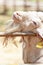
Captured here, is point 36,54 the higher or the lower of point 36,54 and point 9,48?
the higher

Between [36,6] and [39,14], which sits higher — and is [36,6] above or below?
below

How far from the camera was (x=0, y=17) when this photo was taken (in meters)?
3.62

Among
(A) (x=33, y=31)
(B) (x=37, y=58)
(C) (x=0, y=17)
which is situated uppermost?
(A) (x=33, y=31)

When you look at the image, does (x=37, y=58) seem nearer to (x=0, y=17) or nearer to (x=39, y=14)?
(x=39, y=14)

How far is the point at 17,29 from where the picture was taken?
3.01 ft

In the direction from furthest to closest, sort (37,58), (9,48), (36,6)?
(36,6) < (9,48) < (37,58)

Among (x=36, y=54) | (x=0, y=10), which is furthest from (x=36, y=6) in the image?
(x=36, y=54)

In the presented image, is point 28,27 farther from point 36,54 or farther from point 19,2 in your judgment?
point 19,2

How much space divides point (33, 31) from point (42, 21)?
0.06 m

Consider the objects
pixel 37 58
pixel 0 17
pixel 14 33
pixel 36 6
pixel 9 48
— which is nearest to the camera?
pixel 14 33

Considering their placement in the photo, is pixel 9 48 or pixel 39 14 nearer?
pixel 39 14

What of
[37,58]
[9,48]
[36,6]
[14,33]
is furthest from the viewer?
[36,6]

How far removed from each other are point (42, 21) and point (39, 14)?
4 centimetres

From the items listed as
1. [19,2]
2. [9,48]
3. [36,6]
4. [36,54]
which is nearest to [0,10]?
[19,2]
